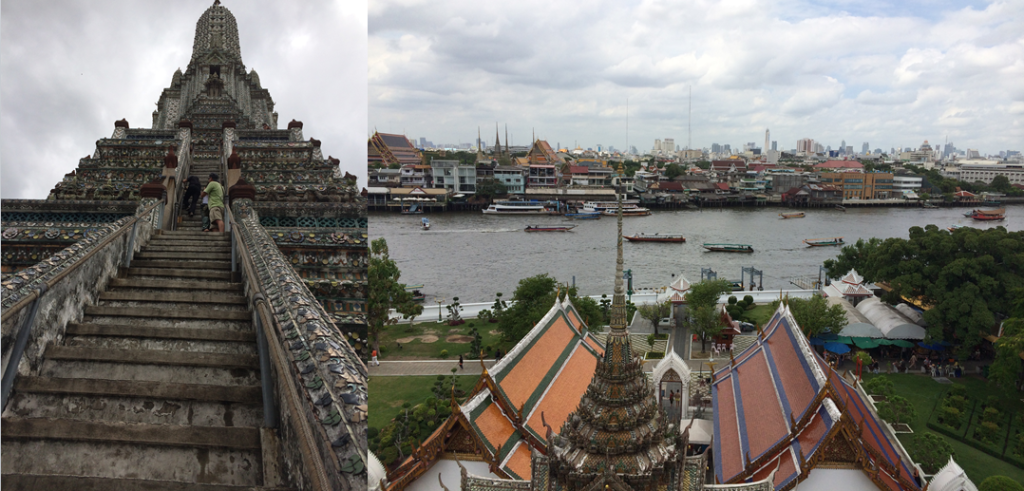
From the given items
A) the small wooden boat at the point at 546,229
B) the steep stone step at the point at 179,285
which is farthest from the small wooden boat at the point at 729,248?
the steep stone step at the point at 179,285

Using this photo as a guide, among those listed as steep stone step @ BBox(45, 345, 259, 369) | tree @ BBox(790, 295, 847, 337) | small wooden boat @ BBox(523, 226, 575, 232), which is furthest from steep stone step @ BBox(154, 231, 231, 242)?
small wooden boat @ BBox(523, 226, 575, 232)

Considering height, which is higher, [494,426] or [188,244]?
[188,244]

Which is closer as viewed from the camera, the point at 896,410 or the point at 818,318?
the point at 896,410

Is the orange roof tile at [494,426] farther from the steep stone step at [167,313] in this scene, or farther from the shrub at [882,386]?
the shrub at [882,386]

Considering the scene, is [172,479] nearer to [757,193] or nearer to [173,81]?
[173,81]

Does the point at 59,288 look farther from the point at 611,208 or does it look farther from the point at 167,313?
the point at 611,208

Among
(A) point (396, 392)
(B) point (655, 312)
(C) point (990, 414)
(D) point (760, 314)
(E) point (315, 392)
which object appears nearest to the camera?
(E) point (315, 392)

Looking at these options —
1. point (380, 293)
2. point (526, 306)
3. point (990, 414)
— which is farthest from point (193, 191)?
point (990, 414)
